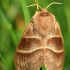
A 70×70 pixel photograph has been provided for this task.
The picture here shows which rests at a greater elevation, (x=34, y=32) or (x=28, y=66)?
(x=34, y=32)

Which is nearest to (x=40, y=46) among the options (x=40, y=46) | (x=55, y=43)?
(x=40, y=46)

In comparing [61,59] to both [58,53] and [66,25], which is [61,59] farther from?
[66,25]

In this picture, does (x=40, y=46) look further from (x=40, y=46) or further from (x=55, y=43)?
(x=55, y=43)

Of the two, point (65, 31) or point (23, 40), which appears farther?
point (65, 31)

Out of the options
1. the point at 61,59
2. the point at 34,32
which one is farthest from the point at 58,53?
the point at 34,32
